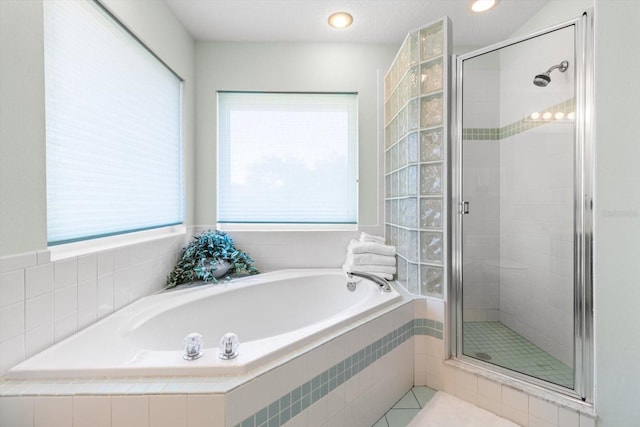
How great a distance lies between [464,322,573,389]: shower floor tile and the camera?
1415 mm

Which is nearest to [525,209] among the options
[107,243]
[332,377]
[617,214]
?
[617,214]

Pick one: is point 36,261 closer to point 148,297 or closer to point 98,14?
point 148,297

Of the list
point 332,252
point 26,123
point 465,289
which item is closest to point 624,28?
point 465,289

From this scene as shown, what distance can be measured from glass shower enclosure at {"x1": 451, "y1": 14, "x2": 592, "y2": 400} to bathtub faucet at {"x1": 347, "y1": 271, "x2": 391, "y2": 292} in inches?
15.6

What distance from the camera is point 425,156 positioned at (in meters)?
1.71

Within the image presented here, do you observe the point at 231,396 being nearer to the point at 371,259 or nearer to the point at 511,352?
the point at 371,259

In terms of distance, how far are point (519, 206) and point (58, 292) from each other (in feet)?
7.64

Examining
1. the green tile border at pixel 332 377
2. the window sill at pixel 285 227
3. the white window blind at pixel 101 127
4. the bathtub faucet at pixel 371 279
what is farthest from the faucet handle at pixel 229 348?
the window sill at pixel 285 227

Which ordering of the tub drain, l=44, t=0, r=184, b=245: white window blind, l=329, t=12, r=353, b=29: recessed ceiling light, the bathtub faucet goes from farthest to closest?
l=329, t=12, r=353, b=29: recessed ceiling light, the bathtub faucet, the tub drain, l=44, t=0, r=184, b=245: white window blind

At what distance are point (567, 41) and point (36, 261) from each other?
2457 millimetres

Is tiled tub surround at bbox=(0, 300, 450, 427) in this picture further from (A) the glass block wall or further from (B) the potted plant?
(B) the potted plant

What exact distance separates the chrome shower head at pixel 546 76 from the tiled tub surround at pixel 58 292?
96.1 inches

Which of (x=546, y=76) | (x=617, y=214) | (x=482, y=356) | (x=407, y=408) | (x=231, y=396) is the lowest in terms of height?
(x=407, y=408)

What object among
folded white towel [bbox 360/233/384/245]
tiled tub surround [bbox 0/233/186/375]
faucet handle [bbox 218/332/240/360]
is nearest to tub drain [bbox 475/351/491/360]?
folded white towel [bbox 360/233/384/245]
